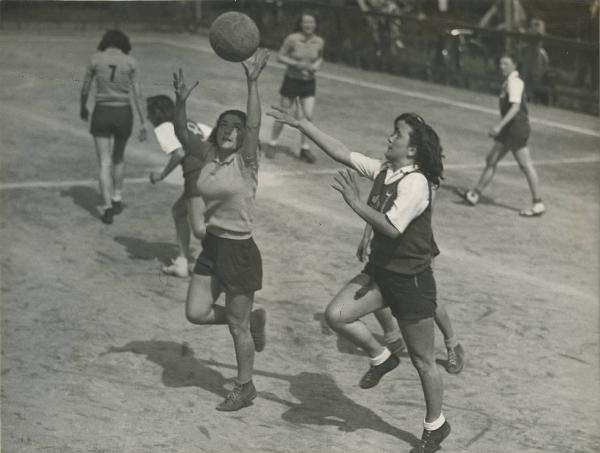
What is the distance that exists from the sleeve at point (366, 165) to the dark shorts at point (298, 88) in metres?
8.25

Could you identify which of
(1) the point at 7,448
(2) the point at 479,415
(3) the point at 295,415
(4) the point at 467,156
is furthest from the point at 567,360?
(4) the point at 467,156

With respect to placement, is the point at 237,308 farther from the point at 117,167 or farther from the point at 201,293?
the point at 117,167

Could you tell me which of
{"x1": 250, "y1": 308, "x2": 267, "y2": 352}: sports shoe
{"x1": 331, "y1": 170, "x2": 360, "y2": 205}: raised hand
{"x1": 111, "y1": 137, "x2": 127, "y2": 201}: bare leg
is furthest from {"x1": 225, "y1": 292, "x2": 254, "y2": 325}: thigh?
{"x1": 111, "y1": 137, "x2": 127, "y2": 201}: bare leg

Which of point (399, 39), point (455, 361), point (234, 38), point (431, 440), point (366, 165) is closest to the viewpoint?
point (431, 440)

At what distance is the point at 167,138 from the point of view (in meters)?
10.7

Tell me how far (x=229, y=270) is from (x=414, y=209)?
4.98 feet

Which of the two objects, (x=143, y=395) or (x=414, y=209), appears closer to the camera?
(x=414, y=209)

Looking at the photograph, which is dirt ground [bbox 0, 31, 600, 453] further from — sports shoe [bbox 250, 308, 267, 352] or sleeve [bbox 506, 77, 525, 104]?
sleeve [bbox 506, 77, 525, 104]

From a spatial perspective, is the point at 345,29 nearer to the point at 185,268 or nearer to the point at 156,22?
the point at 156,22

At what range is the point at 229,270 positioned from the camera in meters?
8.16

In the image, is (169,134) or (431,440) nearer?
(431,440)

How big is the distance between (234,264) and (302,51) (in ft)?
27.0

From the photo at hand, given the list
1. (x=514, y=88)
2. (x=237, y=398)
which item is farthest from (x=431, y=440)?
(x=514, y=88)

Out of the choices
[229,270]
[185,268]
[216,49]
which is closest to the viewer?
[229,270]
